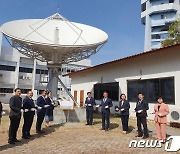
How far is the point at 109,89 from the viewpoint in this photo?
59.7ft

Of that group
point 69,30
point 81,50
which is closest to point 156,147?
point 81,50

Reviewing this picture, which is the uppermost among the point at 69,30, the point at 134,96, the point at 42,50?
the point at 69,30

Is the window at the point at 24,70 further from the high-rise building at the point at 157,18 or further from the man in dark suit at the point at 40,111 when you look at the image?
the man in dark suit at the point at 40,111

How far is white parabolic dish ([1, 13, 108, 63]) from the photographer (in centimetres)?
1375

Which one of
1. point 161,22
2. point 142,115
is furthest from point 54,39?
point 161,22

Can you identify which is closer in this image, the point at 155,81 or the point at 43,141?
the point at 43,141

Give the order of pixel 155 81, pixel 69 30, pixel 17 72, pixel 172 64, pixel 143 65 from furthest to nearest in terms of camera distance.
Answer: pixel 17 72 → pixel 69 30 → pixel 143 65 → pixel 155 81 → pixel 172 64

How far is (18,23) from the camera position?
51.5ft

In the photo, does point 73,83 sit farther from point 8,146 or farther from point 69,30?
point 8,146

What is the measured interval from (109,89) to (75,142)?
10.3 m

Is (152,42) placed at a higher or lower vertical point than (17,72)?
higher

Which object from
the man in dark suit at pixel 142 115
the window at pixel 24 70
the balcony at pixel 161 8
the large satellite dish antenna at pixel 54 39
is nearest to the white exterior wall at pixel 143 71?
the large satellite dish antenna at pixel 54 39

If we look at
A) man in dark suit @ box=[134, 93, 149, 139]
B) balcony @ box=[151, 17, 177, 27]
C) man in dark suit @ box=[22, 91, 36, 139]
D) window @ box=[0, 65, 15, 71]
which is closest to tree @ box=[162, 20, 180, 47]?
man in dark suit @ box=[134, 93, 149, 139]

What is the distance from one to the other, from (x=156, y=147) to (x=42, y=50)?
951cm
